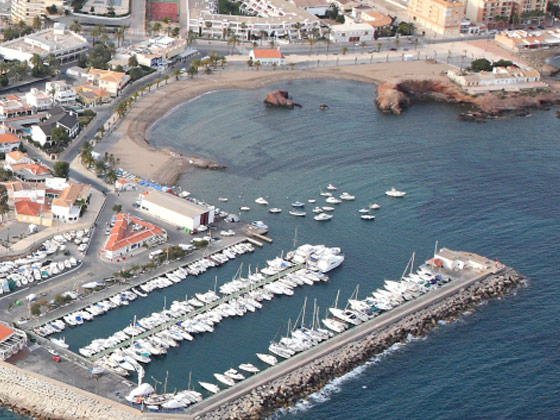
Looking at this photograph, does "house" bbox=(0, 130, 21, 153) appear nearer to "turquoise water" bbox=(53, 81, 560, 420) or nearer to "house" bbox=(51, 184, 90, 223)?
"house" bbox=(51, 184, 90, 223)

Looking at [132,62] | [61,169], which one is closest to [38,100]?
[132,62]

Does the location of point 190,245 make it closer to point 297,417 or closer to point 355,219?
point 355,219

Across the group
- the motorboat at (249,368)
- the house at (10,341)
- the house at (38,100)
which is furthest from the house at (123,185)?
the motorboat at (249,368)

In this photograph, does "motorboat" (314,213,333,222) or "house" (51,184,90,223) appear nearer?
"house" (51,184,90,223)

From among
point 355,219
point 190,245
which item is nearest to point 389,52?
point 355,219

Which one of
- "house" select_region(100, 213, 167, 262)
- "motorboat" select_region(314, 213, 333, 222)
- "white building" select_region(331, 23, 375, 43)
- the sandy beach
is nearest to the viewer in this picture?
"house" select_region(100, 213, 167, 262)

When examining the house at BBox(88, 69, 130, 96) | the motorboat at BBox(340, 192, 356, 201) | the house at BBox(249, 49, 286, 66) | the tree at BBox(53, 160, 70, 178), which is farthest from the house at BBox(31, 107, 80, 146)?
the house at BBox(249, 49, 286, 66)

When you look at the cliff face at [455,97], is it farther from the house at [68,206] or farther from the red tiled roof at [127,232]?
the house at [68,206]

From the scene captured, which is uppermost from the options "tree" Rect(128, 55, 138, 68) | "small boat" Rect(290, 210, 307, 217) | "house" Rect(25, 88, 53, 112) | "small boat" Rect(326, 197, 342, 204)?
"tree" Rect(128, 55, 138, 68)

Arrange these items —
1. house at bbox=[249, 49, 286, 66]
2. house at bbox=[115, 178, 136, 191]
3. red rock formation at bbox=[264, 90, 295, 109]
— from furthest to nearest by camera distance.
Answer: house at bbox=[249, 49, 286, 66], red rock formation at bbox=[264, 90, 295, 109], house at bbox=[115, 178, 136, 191]
